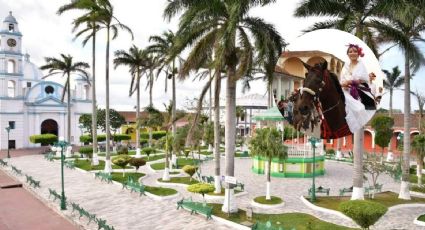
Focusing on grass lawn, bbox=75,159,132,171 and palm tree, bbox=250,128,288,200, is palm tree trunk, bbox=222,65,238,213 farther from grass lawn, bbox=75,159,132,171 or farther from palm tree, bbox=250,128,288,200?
grass lawn, bbox=75,159,132,171

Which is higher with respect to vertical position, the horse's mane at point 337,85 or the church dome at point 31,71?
the church dome at point 31,71

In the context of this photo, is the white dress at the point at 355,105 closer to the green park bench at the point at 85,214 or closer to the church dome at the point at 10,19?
the green park bench at the point at 85,214

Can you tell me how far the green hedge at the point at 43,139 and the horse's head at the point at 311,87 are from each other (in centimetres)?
5538

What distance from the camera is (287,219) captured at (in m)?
18.2

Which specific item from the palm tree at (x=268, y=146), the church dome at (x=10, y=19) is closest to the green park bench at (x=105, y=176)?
the palm tree at (x=268, y=146)

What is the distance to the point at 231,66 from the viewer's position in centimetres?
1898

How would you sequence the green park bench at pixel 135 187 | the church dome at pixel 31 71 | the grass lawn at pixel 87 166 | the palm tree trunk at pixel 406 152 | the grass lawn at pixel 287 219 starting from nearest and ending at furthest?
the grass lawn at pixel 287 219, the palm tree trunk at pixel 406 152, the green park bench at pixel 135 187, the grass lawn at pixel 87 166, the church dome at pixel 31 71

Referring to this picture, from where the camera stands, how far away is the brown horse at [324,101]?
5715mm

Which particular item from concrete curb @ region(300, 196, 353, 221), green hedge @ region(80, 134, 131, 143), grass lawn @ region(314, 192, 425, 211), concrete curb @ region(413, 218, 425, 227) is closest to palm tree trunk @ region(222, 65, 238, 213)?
concrete curb @ region(300, 196, 353, 221)

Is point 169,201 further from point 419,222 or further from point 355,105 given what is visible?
point 355,105

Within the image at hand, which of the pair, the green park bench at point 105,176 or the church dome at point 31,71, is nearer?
the green park bench at point 105,176

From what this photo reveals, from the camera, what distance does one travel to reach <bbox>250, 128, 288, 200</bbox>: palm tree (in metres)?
21.8

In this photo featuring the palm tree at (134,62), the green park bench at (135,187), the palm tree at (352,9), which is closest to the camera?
the palm tree at (352,9)

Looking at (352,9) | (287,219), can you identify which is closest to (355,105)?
(352,9)
